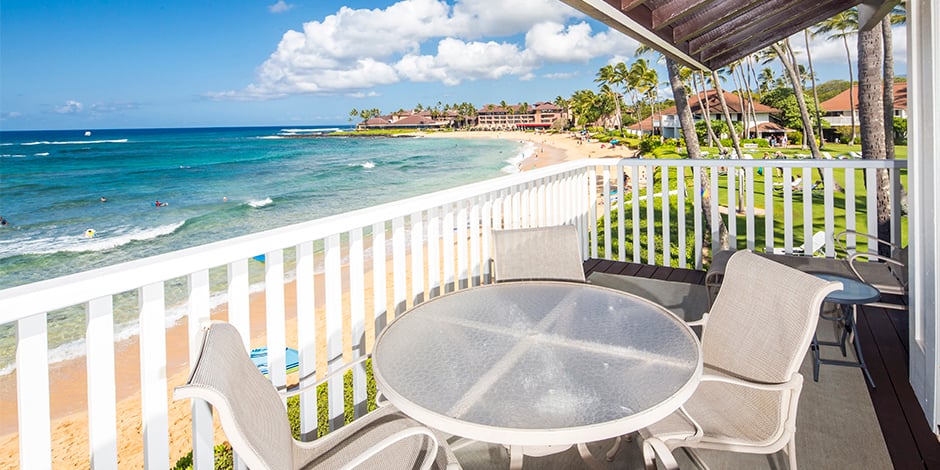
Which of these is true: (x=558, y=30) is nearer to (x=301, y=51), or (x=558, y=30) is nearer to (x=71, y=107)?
(x=301, y=51)

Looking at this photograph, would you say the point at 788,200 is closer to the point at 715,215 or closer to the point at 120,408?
the point at 715,215

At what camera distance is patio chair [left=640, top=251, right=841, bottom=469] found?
56.4 inches

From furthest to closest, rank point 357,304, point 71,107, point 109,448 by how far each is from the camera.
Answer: point 71,107
point 357,304
point 109,448

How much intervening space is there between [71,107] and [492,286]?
155 feet

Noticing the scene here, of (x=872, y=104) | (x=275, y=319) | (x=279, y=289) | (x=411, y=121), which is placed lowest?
(x=275, y=319)

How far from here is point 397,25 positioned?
42.9 metres

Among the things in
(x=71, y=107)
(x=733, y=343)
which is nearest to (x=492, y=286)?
(x=733, y=343)

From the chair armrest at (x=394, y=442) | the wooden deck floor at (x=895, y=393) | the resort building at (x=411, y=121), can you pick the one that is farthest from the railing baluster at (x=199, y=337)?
the resort building at (x=411, y=121)

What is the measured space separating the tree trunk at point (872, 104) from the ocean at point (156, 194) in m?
10.4

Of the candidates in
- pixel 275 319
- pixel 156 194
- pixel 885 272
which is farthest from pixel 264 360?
pixel 156 194

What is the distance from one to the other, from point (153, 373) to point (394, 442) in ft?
2.31

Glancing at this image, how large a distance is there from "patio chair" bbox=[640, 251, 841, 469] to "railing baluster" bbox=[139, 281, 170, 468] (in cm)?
136

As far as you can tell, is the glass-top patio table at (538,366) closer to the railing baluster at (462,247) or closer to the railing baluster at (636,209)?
the railing baluster at (462,247)

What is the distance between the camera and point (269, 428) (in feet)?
4.14
